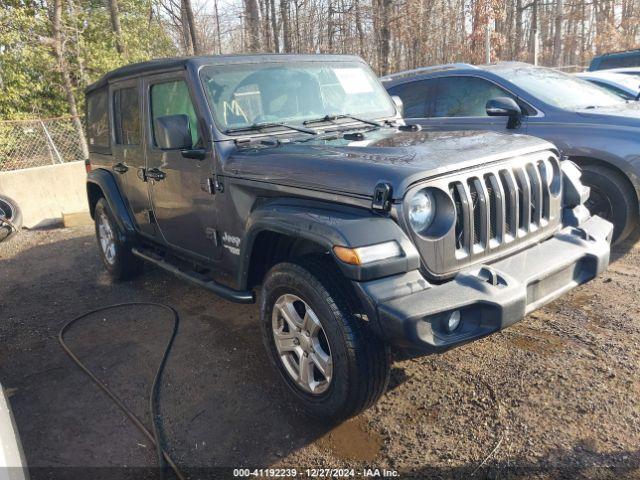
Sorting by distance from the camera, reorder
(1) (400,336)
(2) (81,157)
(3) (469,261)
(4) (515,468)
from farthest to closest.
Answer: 1. (2) (81,157)
2. (3) (469,261)
3. (4) (515,468)
4. (1) (400,336)

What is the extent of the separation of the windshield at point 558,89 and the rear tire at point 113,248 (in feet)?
14.8

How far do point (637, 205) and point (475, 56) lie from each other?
675 inches

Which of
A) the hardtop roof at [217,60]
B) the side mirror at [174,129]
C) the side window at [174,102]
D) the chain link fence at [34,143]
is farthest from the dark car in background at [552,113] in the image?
the chain link fence at [34,143]

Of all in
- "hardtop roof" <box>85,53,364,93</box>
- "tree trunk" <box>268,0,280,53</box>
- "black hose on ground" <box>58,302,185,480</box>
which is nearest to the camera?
"black hose on ground" <box>58,302,185,480</box>

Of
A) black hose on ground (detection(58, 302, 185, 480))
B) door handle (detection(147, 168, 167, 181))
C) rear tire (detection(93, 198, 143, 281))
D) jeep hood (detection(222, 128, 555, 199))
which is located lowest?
black hose on ground (detection(58, 302, 185, 480))

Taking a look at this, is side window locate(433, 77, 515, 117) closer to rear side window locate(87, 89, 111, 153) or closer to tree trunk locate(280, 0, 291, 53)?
rear side window locate(87, 89, 111, 153)

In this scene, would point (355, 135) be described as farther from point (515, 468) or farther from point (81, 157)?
point (81, 157)

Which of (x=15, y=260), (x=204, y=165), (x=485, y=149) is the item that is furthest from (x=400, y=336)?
(x=15, y=260)

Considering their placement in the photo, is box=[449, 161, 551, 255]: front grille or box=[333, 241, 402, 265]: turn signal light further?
box=[449, 161, 551, 255]: front grille

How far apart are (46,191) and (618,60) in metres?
13.5

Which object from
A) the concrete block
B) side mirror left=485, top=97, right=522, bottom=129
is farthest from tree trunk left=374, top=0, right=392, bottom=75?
side mirror left=485, top=97, right=522, bottom=129

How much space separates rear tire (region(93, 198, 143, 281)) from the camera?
5.21 metres

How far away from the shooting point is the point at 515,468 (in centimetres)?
245

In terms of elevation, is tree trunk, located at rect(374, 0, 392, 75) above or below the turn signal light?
above
